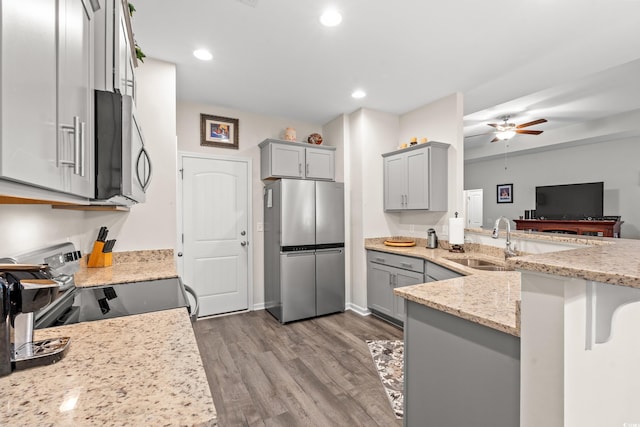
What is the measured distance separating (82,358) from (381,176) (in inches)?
140

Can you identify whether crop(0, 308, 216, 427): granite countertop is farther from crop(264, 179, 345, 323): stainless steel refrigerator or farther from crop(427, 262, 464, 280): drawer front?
crop(264, 179, 345, 323): stainless steel refrigerator

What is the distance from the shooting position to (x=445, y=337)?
1.17 metres

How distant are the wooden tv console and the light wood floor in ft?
15.6

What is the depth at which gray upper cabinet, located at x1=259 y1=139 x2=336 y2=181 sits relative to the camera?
12.0 ft

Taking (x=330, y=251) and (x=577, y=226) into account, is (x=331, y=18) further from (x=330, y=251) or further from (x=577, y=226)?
(x=577, y=226)

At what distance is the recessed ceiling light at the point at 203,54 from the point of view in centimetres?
243

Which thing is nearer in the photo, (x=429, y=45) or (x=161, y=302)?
(x=161, y=302)

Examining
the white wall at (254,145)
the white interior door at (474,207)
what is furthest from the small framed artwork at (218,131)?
the white interior door at (474,207)

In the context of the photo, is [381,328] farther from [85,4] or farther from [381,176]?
[85,4]

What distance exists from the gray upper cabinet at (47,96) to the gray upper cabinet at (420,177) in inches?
123

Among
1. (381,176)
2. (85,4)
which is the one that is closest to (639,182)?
(381,176)

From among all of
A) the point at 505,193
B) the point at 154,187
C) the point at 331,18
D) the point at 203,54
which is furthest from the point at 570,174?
the point at 154,187

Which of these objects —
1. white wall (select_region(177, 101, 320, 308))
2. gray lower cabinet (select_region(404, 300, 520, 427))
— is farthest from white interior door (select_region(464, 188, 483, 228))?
gray lower cabinet (select_region(404, 300, 520, 427))

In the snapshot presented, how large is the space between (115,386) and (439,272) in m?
2.61
